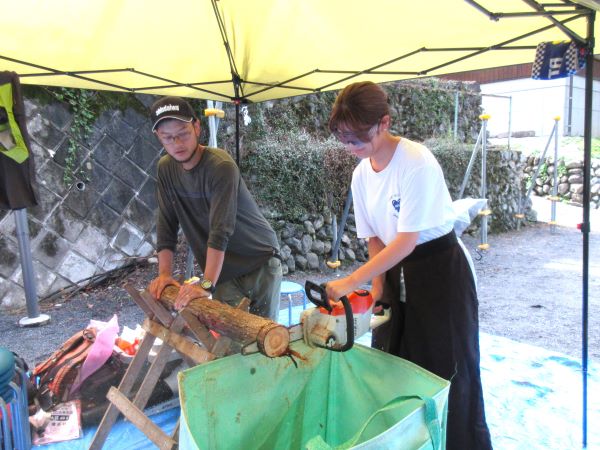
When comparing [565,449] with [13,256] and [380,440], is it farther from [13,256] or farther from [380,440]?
[13,256]

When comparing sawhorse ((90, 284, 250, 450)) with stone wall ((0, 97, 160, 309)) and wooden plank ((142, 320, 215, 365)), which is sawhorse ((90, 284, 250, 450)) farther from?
stone wall ((0, 97, 160, 309))

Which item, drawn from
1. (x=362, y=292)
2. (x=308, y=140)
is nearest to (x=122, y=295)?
(x=308, y=140)

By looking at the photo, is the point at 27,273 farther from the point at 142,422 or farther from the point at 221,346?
the point at 221,346

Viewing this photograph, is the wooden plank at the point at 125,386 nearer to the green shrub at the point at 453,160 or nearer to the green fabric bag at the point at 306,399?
the green fabric bag at the point at 306,399

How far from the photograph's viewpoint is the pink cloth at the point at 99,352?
7.77 ft

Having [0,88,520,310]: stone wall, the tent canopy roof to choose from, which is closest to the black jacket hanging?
the tent canopy roof

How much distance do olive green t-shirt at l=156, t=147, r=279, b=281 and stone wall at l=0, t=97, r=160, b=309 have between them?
276cm

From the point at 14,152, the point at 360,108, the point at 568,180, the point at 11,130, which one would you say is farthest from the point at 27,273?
the point at 568,180

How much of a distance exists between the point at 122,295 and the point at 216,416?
3.73 metres

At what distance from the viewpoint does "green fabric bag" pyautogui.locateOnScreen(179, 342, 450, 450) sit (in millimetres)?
1188

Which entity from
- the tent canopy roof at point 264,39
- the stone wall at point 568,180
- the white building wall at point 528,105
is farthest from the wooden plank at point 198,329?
the white building wall at point 528,105

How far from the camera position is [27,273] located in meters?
3.80

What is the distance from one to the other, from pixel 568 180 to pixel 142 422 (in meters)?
12.5

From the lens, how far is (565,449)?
217 cm
